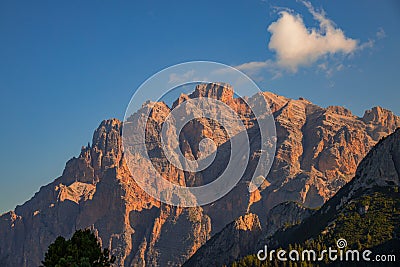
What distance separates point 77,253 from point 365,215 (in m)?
98.1

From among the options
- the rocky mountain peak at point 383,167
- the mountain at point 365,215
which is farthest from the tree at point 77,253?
the rocky mountain peak at point 383,167

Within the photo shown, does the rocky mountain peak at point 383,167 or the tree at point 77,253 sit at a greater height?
the rocky mountain peak at point 383,167

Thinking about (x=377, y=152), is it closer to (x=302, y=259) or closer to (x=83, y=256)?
(x=302, y=259)

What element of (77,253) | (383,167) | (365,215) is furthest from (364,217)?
(77,253)

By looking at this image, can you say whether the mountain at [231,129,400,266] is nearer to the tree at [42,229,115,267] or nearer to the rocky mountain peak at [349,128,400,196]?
the rocky mountain peak at [349,128,400,196]

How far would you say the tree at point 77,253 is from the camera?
53.2 m

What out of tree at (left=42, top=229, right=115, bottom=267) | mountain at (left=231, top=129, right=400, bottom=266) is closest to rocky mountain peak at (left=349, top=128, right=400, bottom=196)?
mountain at (left=231, top=129, right=400, bottom=266)

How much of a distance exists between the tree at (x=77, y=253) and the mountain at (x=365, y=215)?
71.5 meters

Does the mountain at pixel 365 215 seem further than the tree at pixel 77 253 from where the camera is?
Yes

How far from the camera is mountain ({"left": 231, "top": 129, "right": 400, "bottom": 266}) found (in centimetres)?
12507

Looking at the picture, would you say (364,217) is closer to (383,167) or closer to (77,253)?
(383,167)

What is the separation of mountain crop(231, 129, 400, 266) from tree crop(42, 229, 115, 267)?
234ft

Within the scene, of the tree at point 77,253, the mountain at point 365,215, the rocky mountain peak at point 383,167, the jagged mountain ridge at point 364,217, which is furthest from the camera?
the rocky mountain peak at point 383,167

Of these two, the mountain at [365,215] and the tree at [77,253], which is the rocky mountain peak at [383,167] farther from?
the tree at [77,253]
